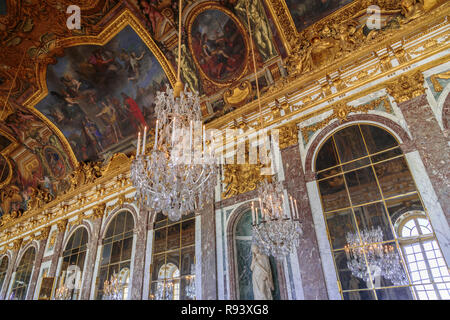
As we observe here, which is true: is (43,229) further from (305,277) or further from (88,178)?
(305,277)

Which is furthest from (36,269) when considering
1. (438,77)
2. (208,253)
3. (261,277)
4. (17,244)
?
(438,77)

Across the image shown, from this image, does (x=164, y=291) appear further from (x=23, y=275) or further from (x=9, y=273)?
(x=9, y=273)

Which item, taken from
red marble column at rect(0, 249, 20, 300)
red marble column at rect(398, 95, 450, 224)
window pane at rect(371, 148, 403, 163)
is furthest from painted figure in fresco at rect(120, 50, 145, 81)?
red marble column at rect(0, 249, 20, 300)

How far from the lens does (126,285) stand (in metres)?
8.78

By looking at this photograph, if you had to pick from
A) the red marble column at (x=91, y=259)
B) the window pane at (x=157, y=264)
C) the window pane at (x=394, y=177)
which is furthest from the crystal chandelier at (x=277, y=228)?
the red marble column at (x=91, y=259)

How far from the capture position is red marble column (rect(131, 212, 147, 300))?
8.13m

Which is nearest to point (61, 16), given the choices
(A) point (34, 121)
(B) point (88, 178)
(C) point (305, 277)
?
(A) point (34, 121)

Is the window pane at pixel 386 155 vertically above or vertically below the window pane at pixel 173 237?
above

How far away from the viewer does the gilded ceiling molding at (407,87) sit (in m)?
5.48

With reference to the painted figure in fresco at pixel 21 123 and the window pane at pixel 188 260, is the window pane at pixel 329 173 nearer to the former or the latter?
the window pane at pixel 188 260

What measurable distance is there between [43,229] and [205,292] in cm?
1003

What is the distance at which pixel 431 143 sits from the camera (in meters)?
4.99

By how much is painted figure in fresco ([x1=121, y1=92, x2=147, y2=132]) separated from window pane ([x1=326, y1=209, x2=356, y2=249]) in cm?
726

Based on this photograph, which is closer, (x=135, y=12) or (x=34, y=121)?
(x=135, y=12)
